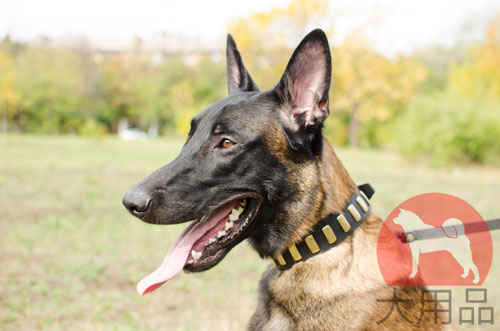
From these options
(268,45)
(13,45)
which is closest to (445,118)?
(268,45)

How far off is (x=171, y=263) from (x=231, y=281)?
3.41m

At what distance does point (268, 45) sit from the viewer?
35.1 metres

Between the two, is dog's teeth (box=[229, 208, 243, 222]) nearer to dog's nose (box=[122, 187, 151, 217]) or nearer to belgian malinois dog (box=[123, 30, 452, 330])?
belgian malinois dog (box=[123, 30, 452, 330])

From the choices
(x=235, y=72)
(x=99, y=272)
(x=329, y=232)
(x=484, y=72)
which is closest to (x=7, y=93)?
(x=99, y=272)

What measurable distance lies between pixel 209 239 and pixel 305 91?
38.6 inches

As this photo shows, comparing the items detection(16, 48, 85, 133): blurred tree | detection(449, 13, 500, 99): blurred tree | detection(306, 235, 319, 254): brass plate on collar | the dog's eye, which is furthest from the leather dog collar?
detection(16, 48, 85, 133): blurred tree

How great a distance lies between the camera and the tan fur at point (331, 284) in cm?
219

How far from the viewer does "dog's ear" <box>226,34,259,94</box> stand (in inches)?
118

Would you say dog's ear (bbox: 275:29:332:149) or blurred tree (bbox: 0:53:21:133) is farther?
blurred tree (bbox: 0:53:21:133)

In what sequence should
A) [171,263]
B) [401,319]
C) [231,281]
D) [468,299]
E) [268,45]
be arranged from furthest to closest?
[268,45] → [231,281] → [468,299] → [171,263] → [401,319]

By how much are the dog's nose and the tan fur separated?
29.4 inches

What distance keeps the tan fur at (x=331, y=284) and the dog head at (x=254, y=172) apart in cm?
4

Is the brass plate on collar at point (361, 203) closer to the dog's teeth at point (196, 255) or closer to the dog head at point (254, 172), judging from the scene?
the dog head at point (254, 172)

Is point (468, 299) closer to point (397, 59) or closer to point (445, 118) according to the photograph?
point (445, 118)
